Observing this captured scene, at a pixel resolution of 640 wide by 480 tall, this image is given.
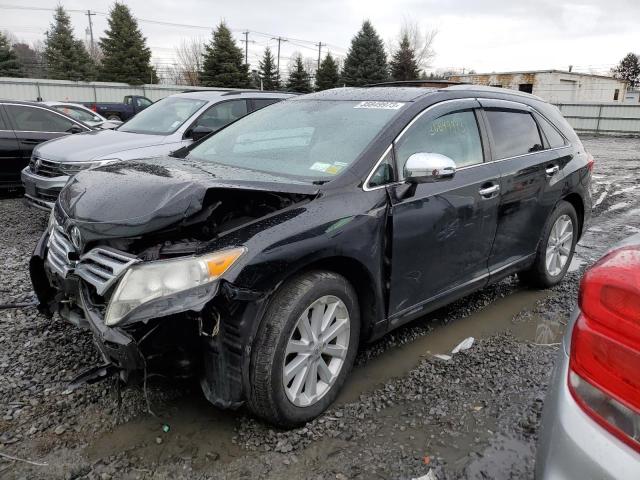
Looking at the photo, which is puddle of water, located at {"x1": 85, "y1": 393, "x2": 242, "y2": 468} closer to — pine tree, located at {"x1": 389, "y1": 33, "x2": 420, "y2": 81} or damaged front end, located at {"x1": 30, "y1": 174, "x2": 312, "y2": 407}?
damaged front end, located at {"x1": 30, "y1": 174, "x2": 312, "y2": 407}

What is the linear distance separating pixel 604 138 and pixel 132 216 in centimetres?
2718

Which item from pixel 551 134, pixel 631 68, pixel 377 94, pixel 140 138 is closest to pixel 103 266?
pixel 377 94

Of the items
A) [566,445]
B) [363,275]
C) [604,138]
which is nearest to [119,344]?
[363,275]

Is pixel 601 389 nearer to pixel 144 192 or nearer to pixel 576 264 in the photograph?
pixel 144 192

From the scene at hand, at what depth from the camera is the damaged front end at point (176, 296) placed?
2.16 meters

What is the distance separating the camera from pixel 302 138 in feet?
10.9

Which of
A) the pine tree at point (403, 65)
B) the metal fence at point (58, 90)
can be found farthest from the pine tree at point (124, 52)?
the pine tree at point (403, 65)

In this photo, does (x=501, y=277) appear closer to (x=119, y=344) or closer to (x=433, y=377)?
(x=433, y=377)

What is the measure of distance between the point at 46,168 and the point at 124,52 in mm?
41867

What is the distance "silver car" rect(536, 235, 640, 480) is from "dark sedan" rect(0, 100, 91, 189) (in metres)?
8.54

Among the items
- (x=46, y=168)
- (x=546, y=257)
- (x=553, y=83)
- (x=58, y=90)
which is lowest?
(x=546, y=257)

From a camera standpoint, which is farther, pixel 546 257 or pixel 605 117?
pixel 605 117

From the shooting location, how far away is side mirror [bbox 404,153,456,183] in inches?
111

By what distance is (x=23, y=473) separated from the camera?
2250mm
